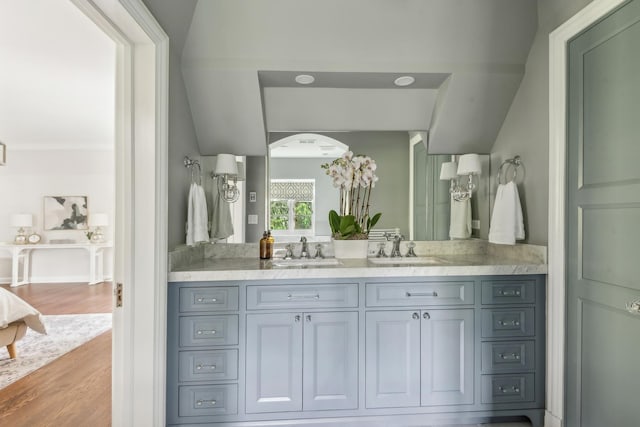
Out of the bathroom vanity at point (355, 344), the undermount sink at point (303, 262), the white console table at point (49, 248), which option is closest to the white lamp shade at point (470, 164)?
the bathroom vanity at point (355, 344)

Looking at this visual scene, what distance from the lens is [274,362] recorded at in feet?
6.30

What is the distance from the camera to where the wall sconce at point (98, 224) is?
6137mm

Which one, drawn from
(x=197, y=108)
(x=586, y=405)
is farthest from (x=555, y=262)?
(x=197, y=108)

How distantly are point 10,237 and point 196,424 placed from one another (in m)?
6.47

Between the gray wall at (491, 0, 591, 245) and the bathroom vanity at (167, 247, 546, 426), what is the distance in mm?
351

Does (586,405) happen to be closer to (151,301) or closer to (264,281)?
(264,281)

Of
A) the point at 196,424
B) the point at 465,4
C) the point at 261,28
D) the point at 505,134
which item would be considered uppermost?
the point at 465,4

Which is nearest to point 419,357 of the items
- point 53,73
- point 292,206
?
point 292,206

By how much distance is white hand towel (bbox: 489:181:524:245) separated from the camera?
2.23 metres

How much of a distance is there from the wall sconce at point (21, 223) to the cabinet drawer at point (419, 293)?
6.49 meters

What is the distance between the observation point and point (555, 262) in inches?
78.6

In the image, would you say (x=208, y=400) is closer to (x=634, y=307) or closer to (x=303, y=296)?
(x=303, y=296)

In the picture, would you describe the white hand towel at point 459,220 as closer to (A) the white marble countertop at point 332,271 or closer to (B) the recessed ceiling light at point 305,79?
(A) the white marble countertop at point 332,271

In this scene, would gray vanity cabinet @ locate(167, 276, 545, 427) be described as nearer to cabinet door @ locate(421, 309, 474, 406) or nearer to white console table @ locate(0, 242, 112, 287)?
cabinet door @ locate(421, 309, 474, 406)
